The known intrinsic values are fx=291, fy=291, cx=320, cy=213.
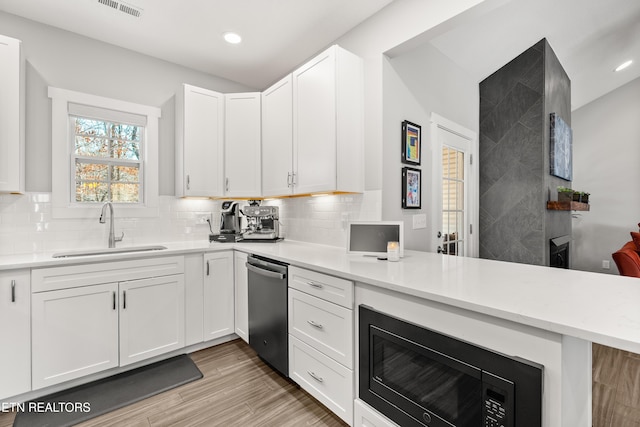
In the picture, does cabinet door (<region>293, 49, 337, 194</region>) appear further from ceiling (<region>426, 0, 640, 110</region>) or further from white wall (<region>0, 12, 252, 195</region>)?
white wall (<region>0, 12, 252, 195</region>)

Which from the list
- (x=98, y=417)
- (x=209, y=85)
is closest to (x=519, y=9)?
(x=209, y=85)

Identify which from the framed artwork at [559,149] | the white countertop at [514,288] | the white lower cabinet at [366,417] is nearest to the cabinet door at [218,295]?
the white countertop at [514,288]

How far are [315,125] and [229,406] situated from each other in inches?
82.5

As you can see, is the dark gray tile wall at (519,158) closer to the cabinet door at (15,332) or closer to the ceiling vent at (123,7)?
the ceiling vent at (123,7)

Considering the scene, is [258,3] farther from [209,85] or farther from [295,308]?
[295,308]

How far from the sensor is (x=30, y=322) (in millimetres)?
1886

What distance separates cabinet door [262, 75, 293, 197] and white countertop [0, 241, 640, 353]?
1008mm

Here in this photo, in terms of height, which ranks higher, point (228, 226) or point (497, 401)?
point (228, 226)

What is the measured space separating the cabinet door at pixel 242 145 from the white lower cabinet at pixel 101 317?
1.02 meters

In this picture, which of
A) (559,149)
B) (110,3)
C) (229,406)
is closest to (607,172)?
(559,149)

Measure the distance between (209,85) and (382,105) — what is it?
2130 mm

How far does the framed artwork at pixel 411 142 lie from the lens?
2.38 meters

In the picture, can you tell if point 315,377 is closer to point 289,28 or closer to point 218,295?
point 218,295

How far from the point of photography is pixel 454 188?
3082mm
